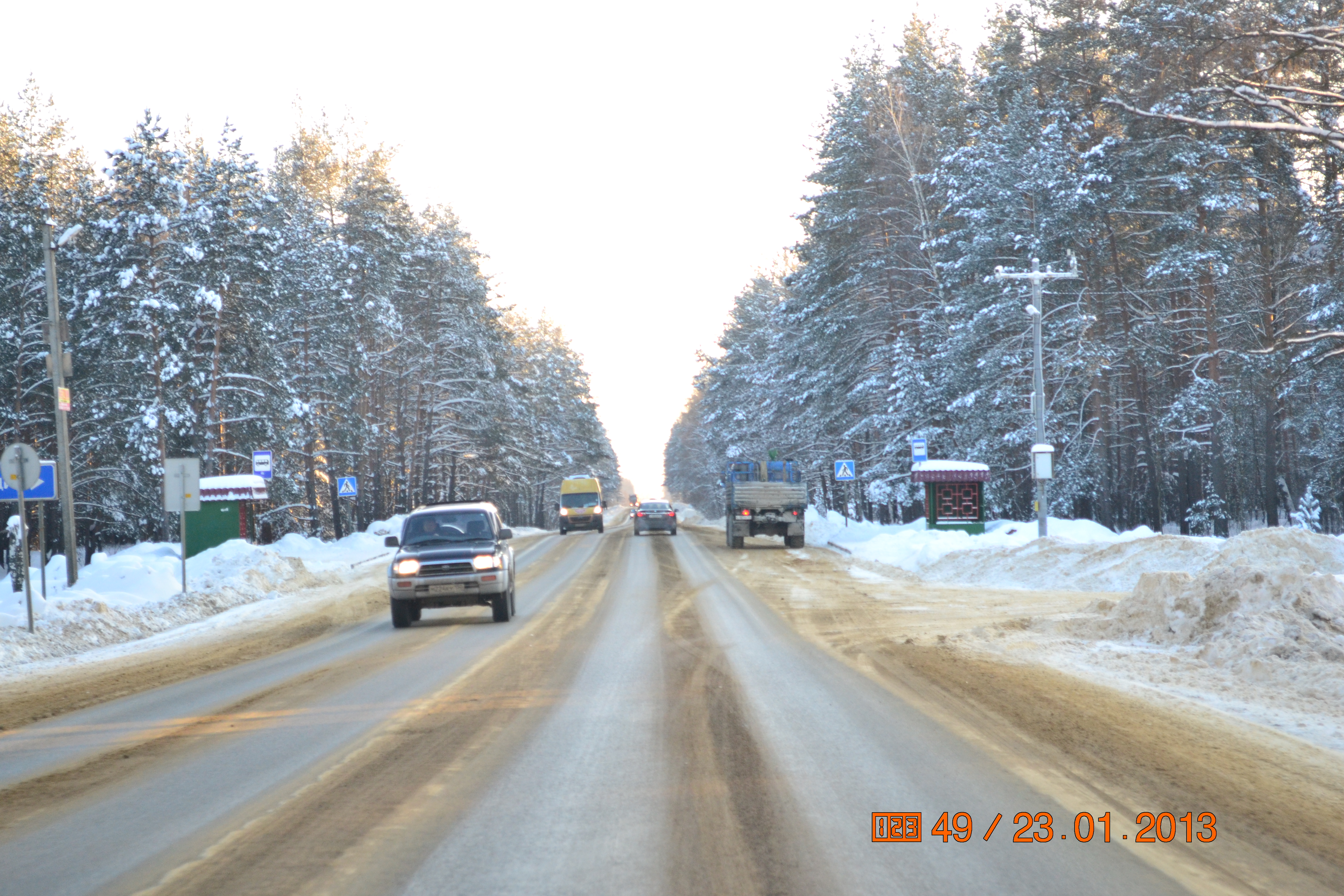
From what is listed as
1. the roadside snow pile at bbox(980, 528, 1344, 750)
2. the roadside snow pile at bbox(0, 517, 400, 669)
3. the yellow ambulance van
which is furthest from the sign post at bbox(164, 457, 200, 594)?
the yellow ambulance van

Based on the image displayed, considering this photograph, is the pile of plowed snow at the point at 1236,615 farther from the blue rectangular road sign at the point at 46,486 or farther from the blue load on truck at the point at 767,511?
the blue load on truck at the point at 767,511

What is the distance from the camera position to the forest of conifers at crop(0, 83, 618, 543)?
113 feet

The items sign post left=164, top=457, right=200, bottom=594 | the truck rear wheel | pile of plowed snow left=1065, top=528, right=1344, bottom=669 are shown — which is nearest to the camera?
pile of plowed snow left=1065, top=528, right=1344, bottom=669

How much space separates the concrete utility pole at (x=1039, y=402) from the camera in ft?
81.7

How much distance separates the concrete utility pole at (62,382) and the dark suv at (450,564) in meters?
7.26

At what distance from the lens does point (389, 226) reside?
4772 centimetres

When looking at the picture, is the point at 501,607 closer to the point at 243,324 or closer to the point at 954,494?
the point at 954,494

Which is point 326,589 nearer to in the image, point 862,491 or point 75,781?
point 75,781

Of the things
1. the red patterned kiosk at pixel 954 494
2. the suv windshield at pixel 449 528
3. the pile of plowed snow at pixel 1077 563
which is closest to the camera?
the suv windshield at pixel 449 528

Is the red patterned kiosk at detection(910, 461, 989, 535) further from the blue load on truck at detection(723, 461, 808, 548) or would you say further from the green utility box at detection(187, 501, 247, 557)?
the green utility box at detection(187, 501, 247, 557)

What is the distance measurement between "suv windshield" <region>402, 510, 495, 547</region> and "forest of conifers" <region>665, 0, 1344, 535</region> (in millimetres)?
16142

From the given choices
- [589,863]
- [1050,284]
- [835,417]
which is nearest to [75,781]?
[589,863]

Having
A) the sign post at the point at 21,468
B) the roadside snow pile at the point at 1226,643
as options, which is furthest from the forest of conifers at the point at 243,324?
the roadside snow pile at the point at 1226,643

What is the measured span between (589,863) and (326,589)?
69.2 feet
